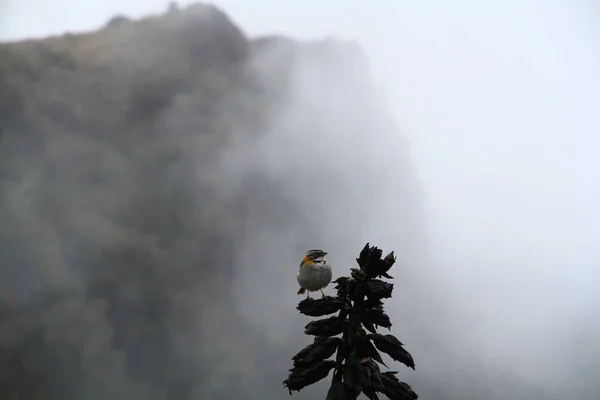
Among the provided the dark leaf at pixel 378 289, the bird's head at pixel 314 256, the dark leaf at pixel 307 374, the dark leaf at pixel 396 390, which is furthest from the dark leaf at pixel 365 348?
the bird's head at pixel 314 256

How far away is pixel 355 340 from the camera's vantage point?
14.3ft

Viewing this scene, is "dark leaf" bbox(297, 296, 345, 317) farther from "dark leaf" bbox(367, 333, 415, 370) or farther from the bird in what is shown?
"dark leaf" bbox(367, 333, 415, 370)

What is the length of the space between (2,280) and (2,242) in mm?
1959

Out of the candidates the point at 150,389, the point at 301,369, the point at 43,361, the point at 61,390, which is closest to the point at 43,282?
the point at 43,361

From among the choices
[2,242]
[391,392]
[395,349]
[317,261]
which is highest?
[2,242]

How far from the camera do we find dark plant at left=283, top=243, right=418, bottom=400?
425cm

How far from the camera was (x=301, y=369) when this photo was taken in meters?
4.39

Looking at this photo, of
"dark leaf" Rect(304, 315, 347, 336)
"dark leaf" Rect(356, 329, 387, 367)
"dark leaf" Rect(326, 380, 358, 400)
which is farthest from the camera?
"dark leaf" Rect(304, 315, 347, 336)

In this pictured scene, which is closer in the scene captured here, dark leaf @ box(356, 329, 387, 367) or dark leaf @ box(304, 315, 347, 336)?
dark leaf @ box(356, 329, 387, 367)

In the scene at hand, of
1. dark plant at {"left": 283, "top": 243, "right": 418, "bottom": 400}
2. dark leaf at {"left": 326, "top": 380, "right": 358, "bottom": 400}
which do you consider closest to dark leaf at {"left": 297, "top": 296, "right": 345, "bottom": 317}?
dark plant at {"left": 283, "top": 243, "right": 418, "bottom": 400}

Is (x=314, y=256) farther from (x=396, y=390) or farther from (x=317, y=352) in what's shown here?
(x=396, y=390)

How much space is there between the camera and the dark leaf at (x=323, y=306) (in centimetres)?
443

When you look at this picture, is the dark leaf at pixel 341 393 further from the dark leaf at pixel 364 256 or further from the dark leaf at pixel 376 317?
the dark leaf at pixel 364 256

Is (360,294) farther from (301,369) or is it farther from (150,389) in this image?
(150,389)
